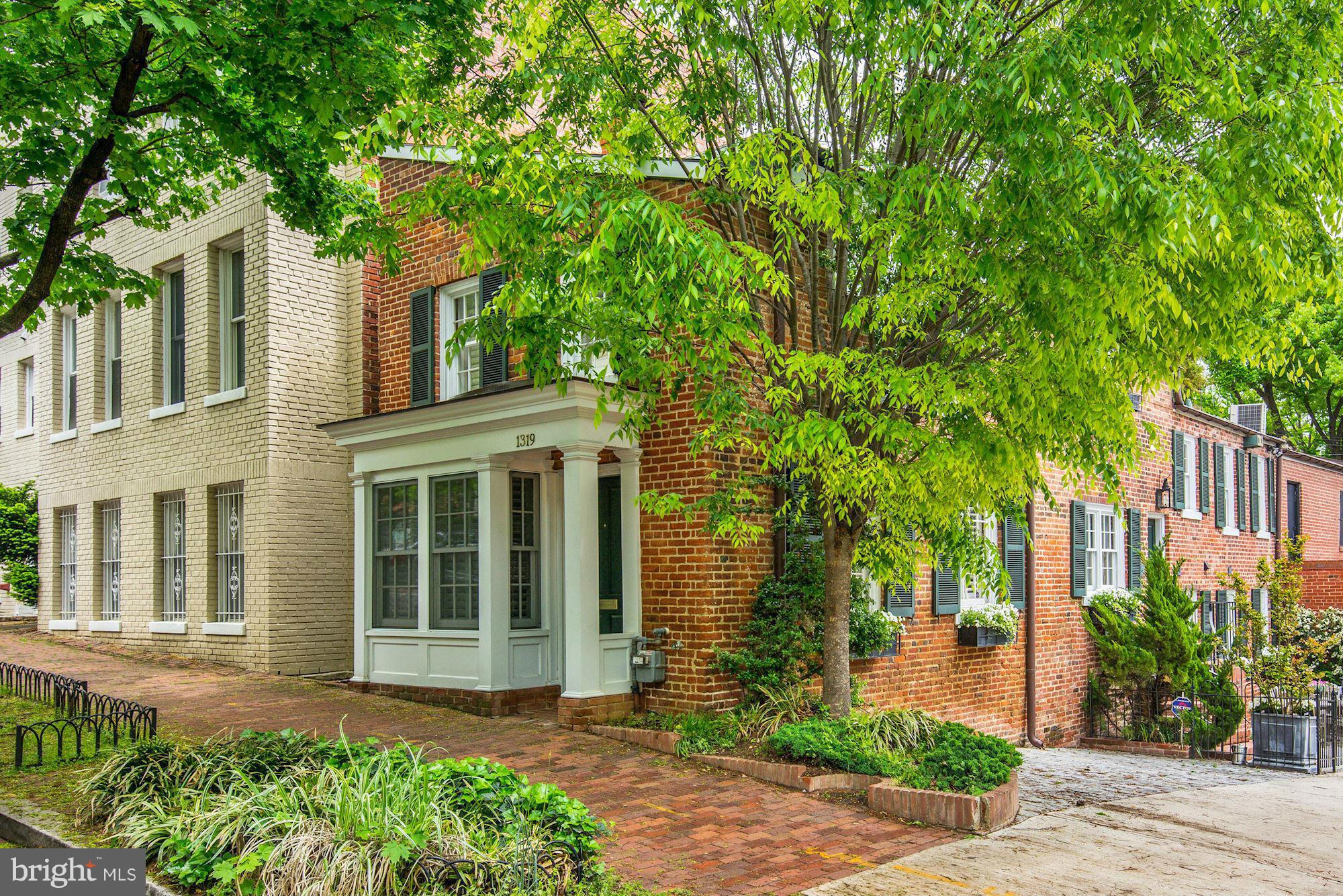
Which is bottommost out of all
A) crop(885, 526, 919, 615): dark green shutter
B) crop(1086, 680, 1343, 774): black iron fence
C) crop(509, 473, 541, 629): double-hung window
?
crop(1086, 680, 1343, 774): black iron fence

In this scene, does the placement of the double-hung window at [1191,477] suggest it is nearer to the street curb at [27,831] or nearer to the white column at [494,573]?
the white column at [494,573]

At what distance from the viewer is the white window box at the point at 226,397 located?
14.7 metres

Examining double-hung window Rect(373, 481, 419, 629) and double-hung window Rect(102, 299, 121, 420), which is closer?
double-hung window Rect(373, 481, 419, 629)

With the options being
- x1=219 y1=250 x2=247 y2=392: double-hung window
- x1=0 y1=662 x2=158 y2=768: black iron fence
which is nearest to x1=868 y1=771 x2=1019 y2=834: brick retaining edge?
x1=0 y1=662 x2=158 y2=768: black iron fence

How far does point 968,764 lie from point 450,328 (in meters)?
7.94

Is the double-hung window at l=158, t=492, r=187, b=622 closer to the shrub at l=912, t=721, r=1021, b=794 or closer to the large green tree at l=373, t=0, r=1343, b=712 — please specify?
the large green tree at l=373, t=0, r=1343, b=712

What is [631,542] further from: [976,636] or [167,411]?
[167,411]

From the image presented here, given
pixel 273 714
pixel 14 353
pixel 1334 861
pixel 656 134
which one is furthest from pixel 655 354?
pixel 14 353

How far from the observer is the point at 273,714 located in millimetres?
10930

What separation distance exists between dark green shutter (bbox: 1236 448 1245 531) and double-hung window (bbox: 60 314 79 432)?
75.3 ft

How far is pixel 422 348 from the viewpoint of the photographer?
13.2 m

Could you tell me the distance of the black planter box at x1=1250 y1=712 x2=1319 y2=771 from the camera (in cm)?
1354

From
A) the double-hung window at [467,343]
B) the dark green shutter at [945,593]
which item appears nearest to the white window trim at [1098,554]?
the dark green shutter at [945,593]

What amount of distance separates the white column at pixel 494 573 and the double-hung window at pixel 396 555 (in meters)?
1.36
